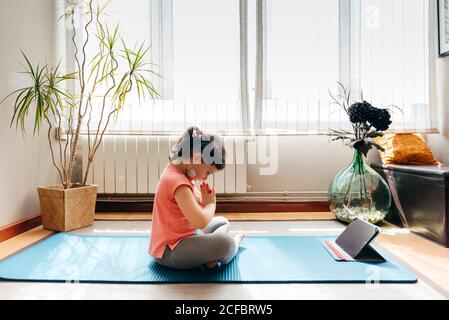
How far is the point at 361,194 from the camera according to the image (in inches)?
84.0

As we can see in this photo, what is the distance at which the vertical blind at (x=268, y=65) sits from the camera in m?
2.48

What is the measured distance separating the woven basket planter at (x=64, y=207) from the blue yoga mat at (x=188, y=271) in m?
0.28

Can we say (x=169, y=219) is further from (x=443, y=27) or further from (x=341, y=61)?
(x=443, y=27)

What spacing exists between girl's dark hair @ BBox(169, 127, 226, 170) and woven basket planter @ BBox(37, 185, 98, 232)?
1.05m

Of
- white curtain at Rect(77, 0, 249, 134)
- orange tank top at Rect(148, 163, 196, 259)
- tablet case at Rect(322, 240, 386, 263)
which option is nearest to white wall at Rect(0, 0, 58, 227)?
white curtain at Rect(77, 0, 249, 134)

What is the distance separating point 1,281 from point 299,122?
207 centimetres

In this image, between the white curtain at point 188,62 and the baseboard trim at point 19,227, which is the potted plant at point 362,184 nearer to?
the white curtain at point 188,62

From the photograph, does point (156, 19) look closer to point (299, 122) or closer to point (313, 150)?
point (299, 122)

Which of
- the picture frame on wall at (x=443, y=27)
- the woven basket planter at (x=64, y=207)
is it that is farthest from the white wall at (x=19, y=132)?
the picture frame on wall at (x=443, y=27)

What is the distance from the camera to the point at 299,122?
2.54 meters

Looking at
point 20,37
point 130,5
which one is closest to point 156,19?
point 130,5

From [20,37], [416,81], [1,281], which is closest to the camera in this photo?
[1,281]

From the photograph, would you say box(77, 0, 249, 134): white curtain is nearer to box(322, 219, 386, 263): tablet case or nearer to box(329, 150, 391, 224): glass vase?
box(329, 150, 391, 224): glass vase

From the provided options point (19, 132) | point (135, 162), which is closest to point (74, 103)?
point (19, 132)
